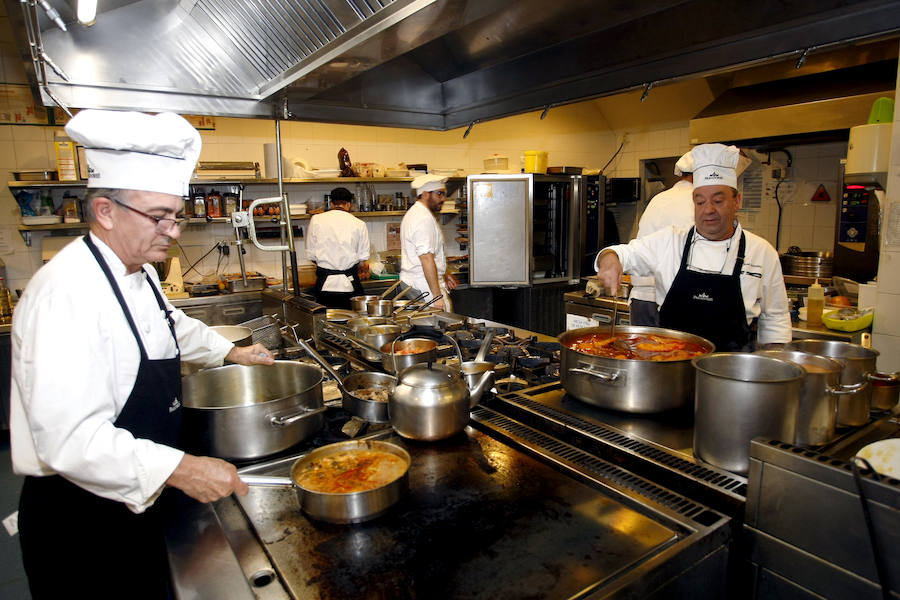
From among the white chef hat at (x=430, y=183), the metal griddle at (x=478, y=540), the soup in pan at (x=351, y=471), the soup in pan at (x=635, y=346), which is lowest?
the metal griddle at (x=478, y=540)

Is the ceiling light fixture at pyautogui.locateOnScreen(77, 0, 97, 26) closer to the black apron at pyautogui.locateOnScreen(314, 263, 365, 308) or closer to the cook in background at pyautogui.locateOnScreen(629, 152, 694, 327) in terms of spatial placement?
the black apron at pyautogui.locateOnScreen(314, 263, 365, 308)

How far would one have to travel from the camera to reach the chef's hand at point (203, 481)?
120 centimetres

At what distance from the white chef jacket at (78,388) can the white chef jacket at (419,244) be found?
3.49 metres

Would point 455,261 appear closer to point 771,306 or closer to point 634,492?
point 771,306

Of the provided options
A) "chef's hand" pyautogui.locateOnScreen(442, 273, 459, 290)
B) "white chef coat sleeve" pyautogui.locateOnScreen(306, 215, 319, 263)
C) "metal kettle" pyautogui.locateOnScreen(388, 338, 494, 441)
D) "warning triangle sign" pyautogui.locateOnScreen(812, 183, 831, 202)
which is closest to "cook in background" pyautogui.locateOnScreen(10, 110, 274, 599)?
"metal kettle" pyautogui.locateOnScreen(388, 338, 494, 441)

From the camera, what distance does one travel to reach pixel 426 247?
4.83 metres

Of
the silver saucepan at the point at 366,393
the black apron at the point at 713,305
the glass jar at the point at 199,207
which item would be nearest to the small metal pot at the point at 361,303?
the silver saucepan at the point at 366,393

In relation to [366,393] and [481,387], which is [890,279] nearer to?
[481,387]

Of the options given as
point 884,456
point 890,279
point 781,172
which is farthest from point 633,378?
point 781,172

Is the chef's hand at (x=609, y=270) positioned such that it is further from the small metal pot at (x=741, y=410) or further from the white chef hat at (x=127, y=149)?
the white chef hat at (x=127, y=149)

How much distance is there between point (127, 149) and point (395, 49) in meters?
1.19

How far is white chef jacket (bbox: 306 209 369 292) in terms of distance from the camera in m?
5.32

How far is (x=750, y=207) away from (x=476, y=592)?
6.50 meters

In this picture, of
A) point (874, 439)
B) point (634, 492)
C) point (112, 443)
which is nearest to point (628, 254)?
point (874, 439)
